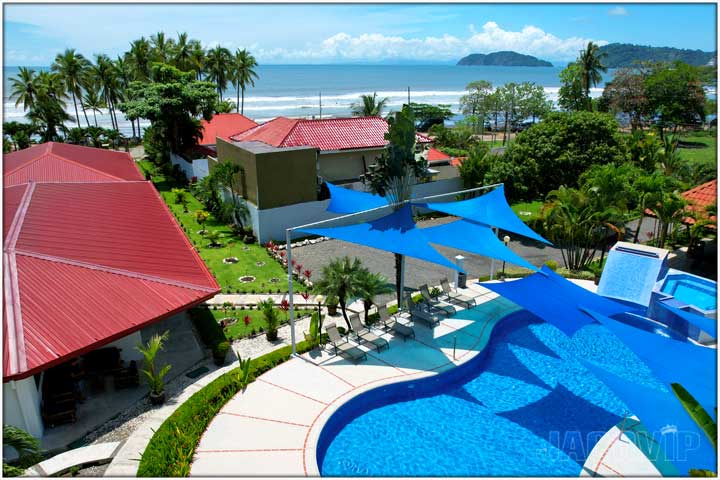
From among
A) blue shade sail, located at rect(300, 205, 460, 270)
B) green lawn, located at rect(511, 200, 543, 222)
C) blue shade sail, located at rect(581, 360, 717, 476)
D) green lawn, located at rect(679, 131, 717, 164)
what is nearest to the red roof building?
blue shade sail, located at rect(300, 205, 460, 270)

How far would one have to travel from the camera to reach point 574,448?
12.2 metres

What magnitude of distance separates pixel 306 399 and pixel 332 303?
386 centimetres

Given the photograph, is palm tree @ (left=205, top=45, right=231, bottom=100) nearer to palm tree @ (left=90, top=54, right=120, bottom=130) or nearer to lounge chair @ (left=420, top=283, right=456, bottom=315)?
palm tree @ (left=90, top=54, right=120, bottom=130)

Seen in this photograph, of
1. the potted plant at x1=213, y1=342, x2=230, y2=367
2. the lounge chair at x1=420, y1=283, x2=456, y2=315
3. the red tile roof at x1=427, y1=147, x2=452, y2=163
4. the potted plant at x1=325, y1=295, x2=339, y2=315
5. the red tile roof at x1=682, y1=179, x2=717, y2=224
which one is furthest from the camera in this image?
the red tile roof at x1=427, y1=147, x2=452, y2=163

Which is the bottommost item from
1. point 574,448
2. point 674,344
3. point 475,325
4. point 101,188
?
point 574,448

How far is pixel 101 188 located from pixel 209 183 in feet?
23.1

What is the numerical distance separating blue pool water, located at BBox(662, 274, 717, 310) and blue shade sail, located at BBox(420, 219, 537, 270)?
5.61m

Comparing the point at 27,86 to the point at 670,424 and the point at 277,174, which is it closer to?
the point at 277,174

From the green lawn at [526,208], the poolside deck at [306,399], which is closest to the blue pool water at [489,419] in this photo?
the poolside deck at [306,399]

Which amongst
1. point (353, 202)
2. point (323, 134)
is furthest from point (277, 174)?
point (353, 202)

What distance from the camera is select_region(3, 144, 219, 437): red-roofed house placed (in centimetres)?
1183

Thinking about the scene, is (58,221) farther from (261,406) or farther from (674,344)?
(674,344)

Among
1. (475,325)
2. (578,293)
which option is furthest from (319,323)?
(578,293)

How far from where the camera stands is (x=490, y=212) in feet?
63.0
